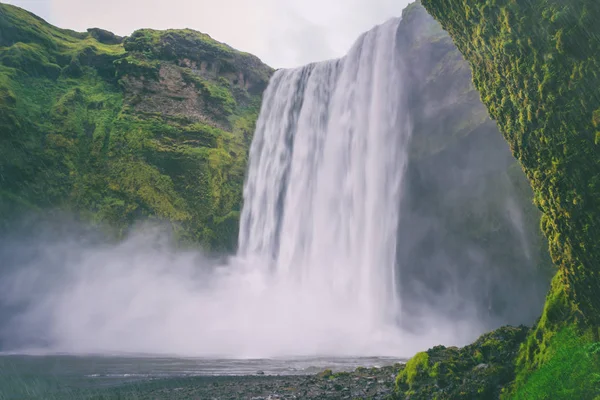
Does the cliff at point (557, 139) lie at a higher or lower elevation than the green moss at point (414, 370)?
higher

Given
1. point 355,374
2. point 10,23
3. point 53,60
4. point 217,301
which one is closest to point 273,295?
point 217,301

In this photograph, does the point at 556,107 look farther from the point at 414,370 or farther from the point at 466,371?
the point at 414,370

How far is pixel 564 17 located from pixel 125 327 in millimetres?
24908

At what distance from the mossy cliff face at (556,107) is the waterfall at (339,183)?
17.2 m

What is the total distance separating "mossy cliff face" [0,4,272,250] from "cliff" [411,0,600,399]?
86.3 feet

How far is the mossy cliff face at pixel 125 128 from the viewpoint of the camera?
28781mm

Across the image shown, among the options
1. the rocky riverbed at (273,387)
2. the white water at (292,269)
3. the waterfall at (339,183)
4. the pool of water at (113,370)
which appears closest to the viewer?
the rocky riverbed at (273,387)

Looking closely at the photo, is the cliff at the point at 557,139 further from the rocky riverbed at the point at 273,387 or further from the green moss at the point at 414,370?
the rocky riverbed at the point at 273,387

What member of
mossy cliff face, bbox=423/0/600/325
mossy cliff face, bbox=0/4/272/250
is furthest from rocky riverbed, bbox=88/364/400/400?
mossy cliff face, bbox=0/4/272/250

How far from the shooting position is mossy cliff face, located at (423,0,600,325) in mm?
5402

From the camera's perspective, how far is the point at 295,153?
30.9 m

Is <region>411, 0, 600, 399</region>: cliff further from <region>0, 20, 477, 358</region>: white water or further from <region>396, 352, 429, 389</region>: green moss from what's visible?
<region>0, 20, 477, 358</region>: white water

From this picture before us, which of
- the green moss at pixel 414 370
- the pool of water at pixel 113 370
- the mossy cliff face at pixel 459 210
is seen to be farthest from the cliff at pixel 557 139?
the mossy cliff face at pixel 459 210

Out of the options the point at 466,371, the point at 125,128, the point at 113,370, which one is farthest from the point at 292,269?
the point at 466,371
